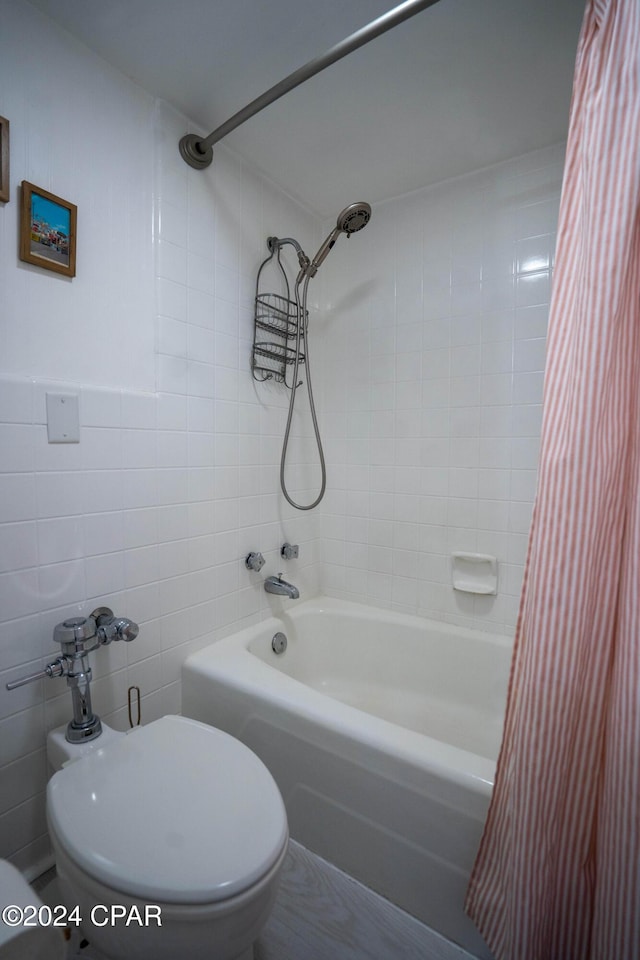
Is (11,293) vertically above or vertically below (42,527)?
above

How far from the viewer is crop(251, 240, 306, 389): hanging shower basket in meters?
1.63

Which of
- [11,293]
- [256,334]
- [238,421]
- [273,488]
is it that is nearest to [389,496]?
[273,488]

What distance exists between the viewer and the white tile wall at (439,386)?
1.51 metres

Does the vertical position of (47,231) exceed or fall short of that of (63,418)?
it exceeds it

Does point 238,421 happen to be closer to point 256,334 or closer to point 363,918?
point 256,334

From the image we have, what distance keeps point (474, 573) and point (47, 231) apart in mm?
1729

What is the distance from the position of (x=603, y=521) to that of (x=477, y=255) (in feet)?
4.10

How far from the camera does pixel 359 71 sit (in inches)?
45.6

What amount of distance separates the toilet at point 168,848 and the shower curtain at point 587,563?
0.49m

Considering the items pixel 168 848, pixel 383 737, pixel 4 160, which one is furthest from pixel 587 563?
pixel 4 160

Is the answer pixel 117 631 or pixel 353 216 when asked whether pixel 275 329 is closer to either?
pixel 353 216

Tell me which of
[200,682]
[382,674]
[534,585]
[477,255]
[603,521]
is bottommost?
[382,674]

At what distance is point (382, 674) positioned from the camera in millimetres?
1761

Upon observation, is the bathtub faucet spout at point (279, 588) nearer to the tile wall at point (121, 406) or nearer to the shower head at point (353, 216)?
the tile wall at point (121, 406)
